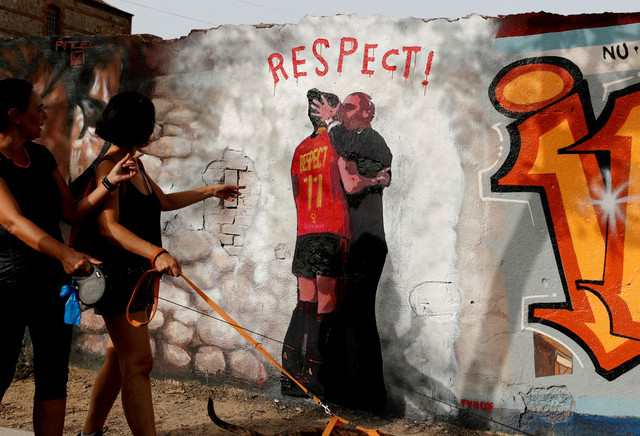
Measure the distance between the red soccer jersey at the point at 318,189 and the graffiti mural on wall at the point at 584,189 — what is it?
1.18 meters

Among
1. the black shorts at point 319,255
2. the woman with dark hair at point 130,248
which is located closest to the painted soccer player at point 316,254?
the black shorts at point 319,255

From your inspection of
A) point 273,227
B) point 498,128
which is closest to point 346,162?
point 273,227

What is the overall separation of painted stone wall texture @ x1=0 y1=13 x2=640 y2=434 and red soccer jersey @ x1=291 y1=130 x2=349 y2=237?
0.05 ft

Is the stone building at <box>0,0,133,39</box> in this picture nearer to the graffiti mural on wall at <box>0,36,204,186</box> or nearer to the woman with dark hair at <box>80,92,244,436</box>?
the graffiti mural on wall at <box>0,36,204,186</box>

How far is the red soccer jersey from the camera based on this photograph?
14.4ft

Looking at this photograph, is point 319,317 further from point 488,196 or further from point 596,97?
point 596,97

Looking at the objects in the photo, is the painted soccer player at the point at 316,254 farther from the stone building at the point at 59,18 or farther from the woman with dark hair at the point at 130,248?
the stone building at the point at 59,18

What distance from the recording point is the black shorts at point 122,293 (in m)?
3.08

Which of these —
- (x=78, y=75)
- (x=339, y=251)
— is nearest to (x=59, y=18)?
(x=78, y=75)

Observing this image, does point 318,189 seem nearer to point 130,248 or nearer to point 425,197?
point 425,197

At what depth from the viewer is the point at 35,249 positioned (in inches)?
111

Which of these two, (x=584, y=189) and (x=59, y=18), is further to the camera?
(x=59, y=18)

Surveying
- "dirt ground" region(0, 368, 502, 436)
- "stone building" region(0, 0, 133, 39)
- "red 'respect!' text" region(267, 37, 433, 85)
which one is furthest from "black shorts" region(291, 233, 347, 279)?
"stone building" region(0, 0, 133, 39)

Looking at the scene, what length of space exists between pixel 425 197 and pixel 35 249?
8.05 feet
